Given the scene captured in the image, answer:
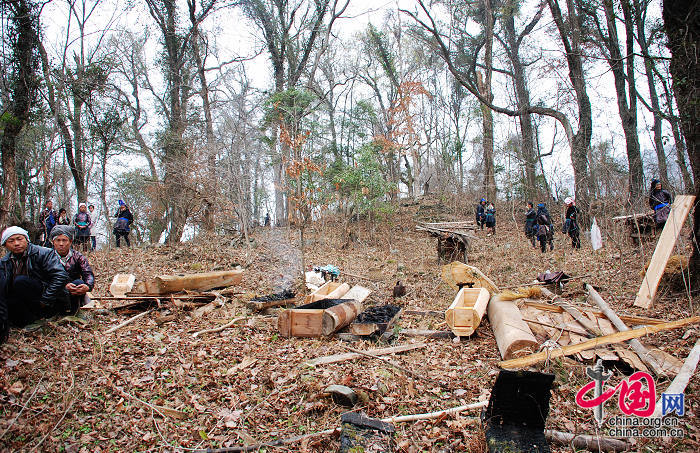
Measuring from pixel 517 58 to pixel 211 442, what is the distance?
21.6 metres

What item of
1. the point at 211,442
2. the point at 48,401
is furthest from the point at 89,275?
the point at 211,442

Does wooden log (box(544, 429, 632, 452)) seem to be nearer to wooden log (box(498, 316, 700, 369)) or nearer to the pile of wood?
wooden log (box(498, 316, 700, 369))

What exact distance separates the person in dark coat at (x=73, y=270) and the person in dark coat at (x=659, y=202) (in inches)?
390

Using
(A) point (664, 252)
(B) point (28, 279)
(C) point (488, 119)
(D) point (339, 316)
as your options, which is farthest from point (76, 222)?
(C) point (488, 119)

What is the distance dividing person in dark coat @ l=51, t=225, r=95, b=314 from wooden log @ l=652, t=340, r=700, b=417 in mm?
5985

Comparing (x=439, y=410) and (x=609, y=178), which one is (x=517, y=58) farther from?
(x=439, y=410)

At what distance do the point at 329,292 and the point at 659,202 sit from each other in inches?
274

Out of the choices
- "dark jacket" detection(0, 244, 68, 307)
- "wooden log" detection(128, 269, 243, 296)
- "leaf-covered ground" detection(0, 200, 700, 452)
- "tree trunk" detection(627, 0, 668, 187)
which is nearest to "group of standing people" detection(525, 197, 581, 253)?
"tree trunk" detection(627, 0, 668, 187)

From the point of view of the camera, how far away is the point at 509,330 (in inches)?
167

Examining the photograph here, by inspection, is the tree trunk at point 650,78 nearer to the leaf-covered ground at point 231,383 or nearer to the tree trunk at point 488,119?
the tree trunk at point 488,119

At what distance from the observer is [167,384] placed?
140 inches

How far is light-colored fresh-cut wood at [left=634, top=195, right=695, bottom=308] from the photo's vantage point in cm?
522

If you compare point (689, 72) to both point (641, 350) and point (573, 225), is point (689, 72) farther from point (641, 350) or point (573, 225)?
point (573, 225)

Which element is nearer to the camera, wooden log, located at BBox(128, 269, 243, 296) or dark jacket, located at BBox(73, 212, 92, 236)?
wooden log, located at BBox(128, 269, 243, 296)
